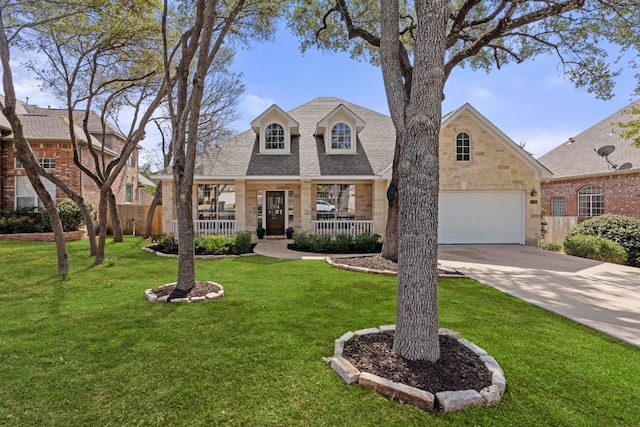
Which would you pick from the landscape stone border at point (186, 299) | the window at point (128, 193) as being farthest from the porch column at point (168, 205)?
the window at point (128, 193)

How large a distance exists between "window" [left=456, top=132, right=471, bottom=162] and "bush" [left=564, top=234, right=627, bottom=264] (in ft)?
16.4

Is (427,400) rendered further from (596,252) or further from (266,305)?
(596,252)

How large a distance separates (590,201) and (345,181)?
13705 millimetres

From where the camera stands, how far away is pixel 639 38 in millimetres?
9188

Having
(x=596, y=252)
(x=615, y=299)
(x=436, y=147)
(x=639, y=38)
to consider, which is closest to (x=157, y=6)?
(x=436, y=147)

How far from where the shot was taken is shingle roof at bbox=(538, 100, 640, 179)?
1510 centimetres

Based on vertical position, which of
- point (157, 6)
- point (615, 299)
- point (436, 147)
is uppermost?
point (157, 6)

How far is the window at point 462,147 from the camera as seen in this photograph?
1340 cm

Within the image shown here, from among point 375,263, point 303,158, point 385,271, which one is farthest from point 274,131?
point 385,271

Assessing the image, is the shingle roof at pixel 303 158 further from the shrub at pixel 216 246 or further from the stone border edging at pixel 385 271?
the stone border edging at pixel 385 271

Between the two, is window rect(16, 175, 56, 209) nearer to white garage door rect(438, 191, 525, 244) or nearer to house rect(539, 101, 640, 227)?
white garage door rect(438, 191, 525, 244)

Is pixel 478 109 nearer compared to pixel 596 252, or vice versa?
pixel 596 252

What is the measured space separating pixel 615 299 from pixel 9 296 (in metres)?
11.9

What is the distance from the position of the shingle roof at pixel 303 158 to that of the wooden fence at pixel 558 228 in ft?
26.7
